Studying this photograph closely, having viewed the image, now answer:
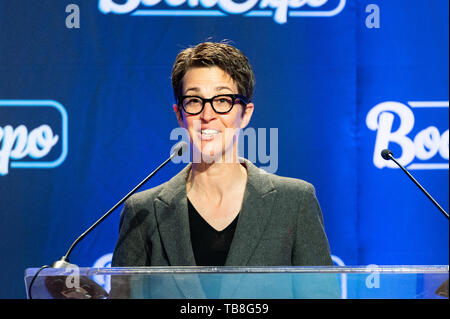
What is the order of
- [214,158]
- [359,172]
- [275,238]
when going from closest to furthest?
[275,238] < [214,158] < [359,172]

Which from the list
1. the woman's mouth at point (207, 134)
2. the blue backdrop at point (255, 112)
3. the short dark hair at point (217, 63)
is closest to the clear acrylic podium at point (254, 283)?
the woman's mouth at point (207, 134)

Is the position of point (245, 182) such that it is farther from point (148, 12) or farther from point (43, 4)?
point (43, 4)

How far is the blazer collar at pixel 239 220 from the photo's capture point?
1.86 metres

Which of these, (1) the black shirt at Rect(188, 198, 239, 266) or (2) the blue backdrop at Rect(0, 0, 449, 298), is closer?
(1) the black shirt at Rect(188, 198, 239, 266)

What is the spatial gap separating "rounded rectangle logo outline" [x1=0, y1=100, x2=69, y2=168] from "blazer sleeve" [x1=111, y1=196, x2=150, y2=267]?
1179 mm

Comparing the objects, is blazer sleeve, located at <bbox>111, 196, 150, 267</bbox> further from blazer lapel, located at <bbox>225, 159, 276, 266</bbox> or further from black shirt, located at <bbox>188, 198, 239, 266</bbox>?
blazer lapel, located at <bbox>225, 159, 276, 266</bbox>

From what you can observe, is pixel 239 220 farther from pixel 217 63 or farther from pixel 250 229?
pixel 217 63

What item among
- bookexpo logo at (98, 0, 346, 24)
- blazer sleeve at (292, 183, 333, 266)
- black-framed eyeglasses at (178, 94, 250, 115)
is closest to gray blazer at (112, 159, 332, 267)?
blazer sleeve at (292, 183, 333, 266)

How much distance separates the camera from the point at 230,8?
3.07 meters

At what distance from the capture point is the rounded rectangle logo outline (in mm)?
3033

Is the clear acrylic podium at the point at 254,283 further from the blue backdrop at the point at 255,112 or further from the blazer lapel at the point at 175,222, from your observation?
the blue backdrop at the point at 255,112

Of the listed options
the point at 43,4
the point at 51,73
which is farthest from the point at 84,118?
the point at 43,4
